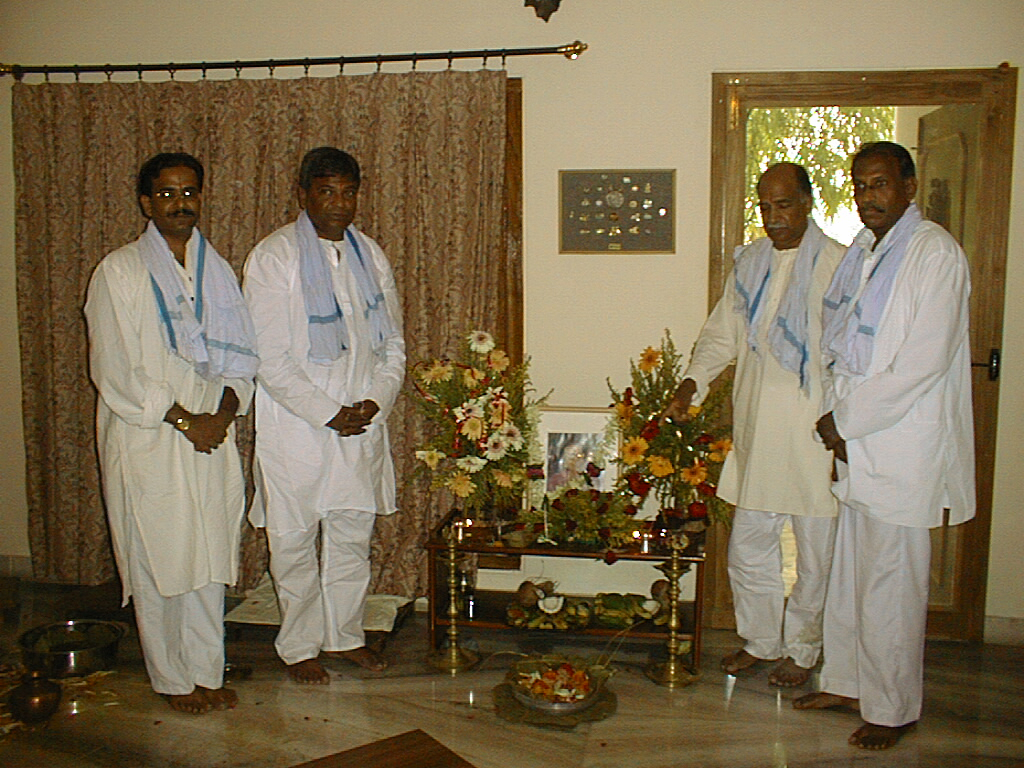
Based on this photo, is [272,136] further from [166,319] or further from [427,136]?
[166,319]

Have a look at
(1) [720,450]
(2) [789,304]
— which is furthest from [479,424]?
(2) [789,304]

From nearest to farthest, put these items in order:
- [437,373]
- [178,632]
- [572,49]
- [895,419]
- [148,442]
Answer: [895,419] < [148,442] < [178,632] < [437,373] < [572,49]

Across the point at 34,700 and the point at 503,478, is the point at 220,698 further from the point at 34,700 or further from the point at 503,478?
the point at 503,478

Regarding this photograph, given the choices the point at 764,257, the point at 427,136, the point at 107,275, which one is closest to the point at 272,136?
the point at 427,136

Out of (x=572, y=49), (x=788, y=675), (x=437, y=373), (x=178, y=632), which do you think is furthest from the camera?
(x=572, y=49)

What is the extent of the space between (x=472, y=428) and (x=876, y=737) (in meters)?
1.64

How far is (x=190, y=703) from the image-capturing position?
3.03 metres

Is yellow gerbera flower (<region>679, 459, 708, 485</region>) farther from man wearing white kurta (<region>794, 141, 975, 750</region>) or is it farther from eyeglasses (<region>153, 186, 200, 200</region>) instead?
eyeglasses (<region>153, 186, 200, 200</region>)

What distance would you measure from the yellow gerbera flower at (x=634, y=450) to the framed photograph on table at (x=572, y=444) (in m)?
0.33

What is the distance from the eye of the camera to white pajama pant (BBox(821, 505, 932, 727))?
2697mm

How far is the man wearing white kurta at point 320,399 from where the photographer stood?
10.2 feet

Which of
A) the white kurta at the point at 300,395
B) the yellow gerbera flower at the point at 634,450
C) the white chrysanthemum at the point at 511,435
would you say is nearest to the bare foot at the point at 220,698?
the white kurta at the point at 300,395

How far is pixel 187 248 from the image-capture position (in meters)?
2.99

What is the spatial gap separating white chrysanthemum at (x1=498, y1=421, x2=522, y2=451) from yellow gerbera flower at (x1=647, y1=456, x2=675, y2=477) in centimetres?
48
